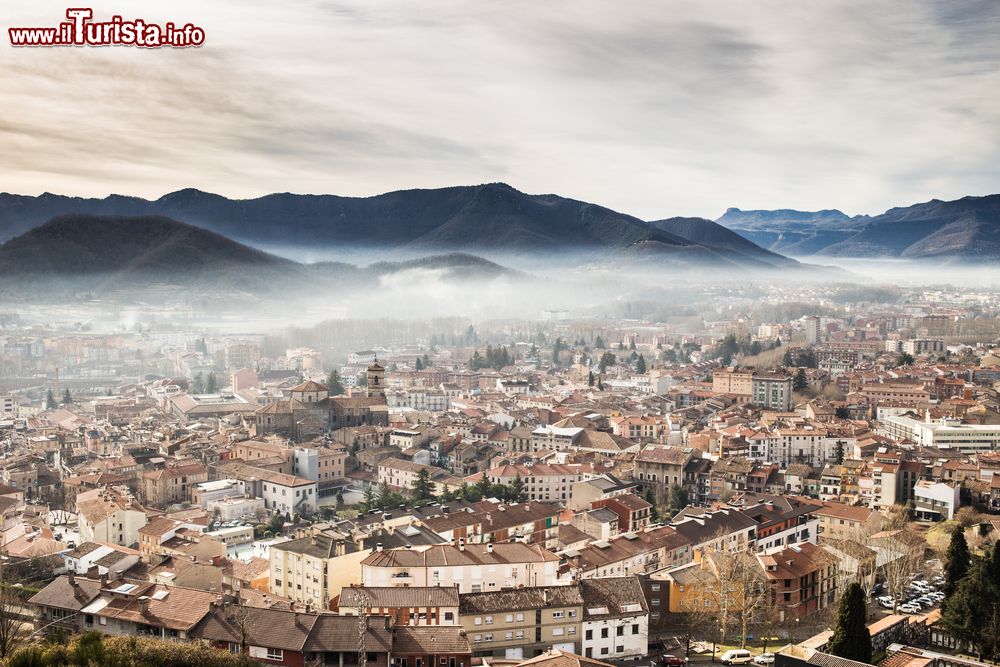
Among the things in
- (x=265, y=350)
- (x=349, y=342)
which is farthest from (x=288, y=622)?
(x=349, y=342)

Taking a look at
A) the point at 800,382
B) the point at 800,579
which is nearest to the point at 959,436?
the point at 800,382

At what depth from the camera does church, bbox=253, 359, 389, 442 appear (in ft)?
71.1

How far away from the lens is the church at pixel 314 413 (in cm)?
2167

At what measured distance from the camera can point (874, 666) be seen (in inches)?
323

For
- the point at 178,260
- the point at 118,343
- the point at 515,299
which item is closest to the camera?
the point at 118,343

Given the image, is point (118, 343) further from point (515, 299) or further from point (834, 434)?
point (515, 299)

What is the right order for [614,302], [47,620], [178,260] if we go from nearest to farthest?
[47,620]
[178,260]
[614,302]

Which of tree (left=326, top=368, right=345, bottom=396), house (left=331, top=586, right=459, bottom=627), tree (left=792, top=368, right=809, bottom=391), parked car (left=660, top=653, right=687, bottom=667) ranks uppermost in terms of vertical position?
tree (left=792, top=368, right=809, bottom=391)

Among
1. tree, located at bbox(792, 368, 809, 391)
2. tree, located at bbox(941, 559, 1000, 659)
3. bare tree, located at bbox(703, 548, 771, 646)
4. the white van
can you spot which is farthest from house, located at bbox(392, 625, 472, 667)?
tree, located at bbox(792, 368, 809, 391)

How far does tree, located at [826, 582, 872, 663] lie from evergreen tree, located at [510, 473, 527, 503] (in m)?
7.77

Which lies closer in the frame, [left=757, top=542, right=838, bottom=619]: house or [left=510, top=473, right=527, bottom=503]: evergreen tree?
[left=757, top=542, right=838, bottom=619]: house

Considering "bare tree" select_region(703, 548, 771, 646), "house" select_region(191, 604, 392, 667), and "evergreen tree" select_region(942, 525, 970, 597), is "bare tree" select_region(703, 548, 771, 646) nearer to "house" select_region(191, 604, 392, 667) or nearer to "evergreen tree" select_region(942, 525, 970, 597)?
"evergreen tree" select_region(942, 525, 970, 597)

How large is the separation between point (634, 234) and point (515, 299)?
31673mm

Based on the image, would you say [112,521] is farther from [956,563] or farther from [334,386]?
[334,386]
